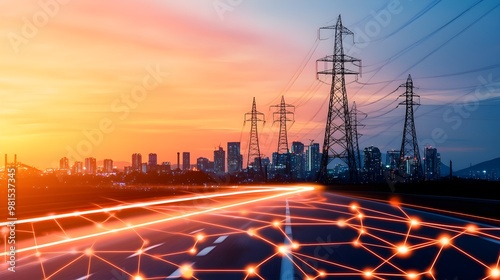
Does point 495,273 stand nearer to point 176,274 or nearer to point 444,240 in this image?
point 176,274

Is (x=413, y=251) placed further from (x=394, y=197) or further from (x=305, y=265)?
(x=394, y=197)

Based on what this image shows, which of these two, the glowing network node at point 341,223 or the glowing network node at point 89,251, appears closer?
the glowing network node at point 89,251

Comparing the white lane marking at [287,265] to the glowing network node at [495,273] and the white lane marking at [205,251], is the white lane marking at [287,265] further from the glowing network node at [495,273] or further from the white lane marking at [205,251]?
the glowing network node at [495,273]

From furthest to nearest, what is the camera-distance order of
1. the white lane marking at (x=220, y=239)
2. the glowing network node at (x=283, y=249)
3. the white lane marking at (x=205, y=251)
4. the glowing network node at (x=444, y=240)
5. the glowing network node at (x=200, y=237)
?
the glowing network node at (x=200, y=237) < the white lane marking at (x=220, y=239) < the glowing network node at (x=444, y=240) < the glowing network node at (x=283, y=249) < the white lane marking at (x=205, y=251)

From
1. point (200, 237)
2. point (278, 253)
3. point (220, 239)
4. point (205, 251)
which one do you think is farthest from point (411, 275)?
point (200, 237)

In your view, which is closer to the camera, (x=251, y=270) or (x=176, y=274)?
(x=176, y=274)

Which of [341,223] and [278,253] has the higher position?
[341,223]

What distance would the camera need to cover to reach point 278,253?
16.7m

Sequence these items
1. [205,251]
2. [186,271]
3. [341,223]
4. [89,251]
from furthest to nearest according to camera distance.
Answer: [341,223]
[89,251]
[205,251]
[186,271]

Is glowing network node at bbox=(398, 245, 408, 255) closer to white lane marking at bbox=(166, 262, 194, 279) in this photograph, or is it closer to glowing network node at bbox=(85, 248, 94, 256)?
white lane marking at bbox=(166, 262, 194, 279)

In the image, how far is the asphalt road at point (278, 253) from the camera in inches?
521

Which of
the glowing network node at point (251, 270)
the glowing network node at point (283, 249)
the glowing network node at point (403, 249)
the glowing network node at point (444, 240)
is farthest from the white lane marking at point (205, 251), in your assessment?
the glowing network node at point (444, 240)

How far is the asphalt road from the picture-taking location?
13242 millimetres

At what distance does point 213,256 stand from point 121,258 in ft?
6.28
